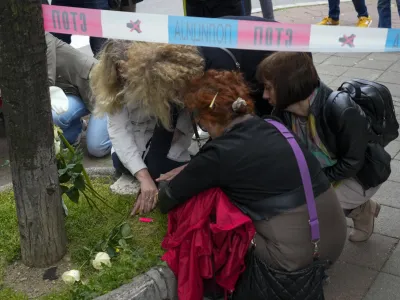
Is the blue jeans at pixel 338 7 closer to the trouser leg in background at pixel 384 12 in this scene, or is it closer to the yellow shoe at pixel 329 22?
the yellow shoe at pixel 329 22

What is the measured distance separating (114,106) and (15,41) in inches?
36.4

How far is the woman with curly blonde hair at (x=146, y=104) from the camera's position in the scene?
9.75ft

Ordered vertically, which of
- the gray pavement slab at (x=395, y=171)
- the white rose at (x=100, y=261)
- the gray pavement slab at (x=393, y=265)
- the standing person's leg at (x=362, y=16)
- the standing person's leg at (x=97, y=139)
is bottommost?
the gray pavement slab at (x=393, y=265)

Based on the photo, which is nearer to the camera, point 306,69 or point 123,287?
point 123,287

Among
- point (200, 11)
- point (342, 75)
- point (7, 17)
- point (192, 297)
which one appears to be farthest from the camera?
point (342, 75)

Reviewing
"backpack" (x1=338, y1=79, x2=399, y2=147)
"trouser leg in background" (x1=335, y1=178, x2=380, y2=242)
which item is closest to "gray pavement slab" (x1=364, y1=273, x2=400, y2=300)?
"trouser leg in background" (x1=335, y1=178, x2=380, y2=242)

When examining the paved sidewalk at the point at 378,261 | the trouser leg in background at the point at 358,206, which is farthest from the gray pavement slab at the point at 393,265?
the trouser leg in background at the point at 358,206

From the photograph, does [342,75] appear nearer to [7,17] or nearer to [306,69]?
[306,69]

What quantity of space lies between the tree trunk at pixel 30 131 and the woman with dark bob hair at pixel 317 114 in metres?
1.11

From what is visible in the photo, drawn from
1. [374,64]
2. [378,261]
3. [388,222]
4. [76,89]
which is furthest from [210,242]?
[374,64]

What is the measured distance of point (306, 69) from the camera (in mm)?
2982

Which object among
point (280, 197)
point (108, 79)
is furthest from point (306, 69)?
point (108, 79)

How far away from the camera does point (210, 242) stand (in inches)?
108

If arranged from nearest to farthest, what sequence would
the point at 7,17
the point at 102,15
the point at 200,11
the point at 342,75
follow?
the point at 7,17 < the point at 102,15 < the point at 200,11 < the point at 342,75
